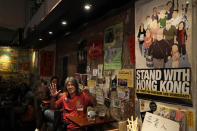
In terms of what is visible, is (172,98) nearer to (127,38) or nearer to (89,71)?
(127,38)

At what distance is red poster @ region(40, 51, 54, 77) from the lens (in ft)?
20.1

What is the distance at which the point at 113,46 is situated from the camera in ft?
10.4

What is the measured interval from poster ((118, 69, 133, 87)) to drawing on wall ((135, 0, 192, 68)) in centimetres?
26

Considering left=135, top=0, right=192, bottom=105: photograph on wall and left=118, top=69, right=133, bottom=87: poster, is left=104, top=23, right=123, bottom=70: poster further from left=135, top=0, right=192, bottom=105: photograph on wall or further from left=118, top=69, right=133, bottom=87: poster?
left=135, top=0, right=192, bottom=105: photograph on wall

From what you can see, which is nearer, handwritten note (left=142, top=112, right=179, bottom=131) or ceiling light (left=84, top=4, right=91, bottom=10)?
handwritten note (left=142, top=112, right=179, bottom=131)

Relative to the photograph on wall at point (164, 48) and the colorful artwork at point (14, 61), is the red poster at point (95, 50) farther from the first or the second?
the colorful artwork at point (14, 61)

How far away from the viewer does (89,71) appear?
3.95 metres

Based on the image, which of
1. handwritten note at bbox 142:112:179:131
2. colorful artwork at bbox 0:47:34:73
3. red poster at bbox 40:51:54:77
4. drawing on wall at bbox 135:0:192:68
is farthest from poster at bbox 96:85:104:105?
red poster at bbox 40:51:54:77

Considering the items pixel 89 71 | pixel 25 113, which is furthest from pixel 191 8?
pixel 25 113

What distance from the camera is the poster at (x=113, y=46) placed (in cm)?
301

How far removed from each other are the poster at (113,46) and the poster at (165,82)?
647 mm

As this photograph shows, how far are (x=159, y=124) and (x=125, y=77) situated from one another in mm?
1099

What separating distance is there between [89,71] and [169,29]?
2.29 m

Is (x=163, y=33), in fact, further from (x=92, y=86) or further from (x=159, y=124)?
(x=92, y=86)
